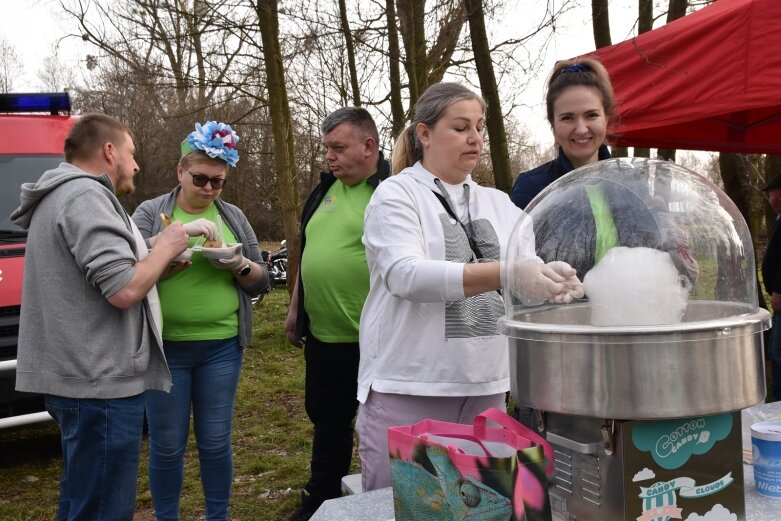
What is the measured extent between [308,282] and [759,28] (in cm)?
231

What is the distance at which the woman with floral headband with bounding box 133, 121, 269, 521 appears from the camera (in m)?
3.14

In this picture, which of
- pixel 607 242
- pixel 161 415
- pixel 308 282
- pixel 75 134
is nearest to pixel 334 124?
pixel 308 282

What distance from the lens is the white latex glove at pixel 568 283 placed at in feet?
4.84

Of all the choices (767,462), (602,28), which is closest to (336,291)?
(767,462)

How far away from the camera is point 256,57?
9.88 metres

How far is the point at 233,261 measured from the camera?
3182mm

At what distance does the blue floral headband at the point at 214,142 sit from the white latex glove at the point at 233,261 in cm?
43

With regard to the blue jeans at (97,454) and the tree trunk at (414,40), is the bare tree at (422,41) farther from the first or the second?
the blue jeans at (97,454)

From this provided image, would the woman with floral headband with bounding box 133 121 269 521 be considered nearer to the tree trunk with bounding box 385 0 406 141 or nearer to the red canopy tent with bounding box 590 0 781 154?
the red canopy tent with bounding box 590 0 781 154

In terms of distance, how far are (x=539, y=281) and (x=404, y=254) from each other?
0.41 meters

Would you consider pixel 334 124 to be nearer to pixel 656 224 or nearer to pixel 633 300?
pixel 656 224

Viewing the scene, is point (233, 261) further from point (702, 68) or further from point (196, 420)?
point (702, 68)

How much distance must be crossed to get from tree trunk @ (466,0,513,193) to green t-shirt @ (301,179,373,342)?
9.37ft

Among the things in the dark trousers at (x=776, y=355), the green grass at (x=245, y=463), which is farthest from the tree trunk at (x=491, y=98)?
the green grass at (x=245, y=463)
